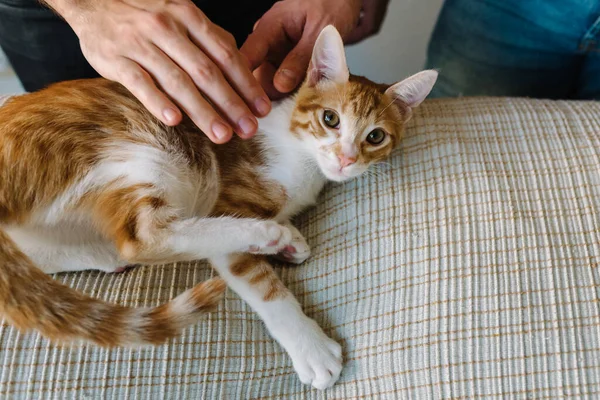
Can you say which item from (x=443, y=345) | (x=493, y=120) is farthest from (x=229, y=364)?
(x=493, y=120)

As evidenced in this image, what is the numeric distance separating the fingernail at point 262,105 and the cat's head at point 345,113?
17 centimetres

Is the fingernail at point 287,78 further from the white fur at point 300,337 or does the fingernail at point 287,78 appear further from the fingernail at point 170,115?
the white fur at point 300,337

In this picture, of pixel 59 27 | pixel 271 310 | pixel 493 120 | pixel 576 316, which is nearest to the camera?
pixel 576 316

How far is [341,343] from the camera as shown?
0.98 m

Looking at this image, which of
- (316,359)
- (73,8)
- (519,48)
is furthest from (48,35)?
(519,48)

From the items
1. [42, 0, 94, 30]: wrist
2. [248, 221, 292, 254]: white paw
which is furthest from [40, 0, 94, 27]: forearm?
[248, 221, 292, 254]: white paw

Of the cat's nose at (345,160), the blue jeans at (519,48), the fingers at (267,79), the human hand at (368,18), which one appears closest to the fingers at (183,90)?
the cat's nose at (345,160)

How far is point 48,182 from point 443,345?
0.82 metres

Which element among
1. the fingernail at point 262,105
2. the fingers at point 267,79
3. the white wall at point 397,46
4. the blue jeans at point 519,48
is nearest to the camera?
the fingernail at point 262,105

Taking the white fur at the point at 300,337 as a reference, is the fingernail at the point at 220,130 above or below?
above

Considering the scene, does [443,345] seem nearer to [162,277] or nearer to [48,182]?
[162,277]

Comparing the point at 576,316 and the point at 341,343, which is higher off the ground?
the point at 576,316

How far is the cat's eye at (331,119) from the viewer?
3.63ft

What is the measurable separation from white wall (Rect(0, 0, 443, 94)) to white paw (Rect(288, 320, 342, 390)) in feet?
5.17
